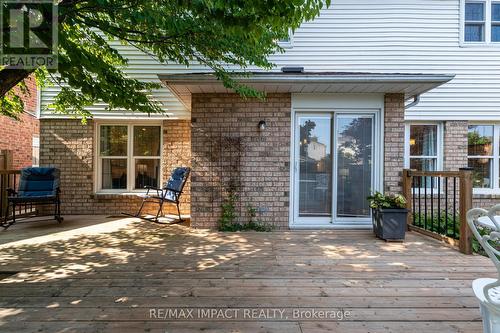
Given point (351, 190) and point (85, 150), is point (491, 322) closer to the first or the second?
point (351, 190)

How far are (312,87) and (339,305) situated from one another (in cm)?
345

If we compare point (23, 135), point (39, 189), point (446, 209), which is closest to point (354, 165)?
point (446, 209)

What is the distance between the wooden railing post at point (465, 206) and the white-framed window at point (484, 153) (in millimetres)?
3370

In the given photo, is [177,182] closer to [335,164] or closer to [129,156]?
[129,156]

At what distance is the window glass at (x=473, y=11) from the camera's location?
6598 mm

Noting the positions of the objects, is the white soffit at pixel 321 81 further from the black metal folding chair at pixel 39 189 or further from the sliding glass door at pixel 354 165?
the black metal folding chair at pixel 39 189

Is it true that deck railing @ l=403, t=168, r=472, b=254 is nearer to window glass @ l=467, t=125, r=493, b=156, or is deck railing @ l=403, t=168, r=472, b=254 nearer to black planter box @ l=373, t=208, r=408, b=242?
black planter box @ l=373, t=208, r=408, b=242

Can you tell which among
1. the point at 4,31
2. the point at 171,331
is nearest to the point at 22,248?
the point at 4,31

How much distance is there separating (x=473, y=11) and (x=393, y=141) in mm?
4358

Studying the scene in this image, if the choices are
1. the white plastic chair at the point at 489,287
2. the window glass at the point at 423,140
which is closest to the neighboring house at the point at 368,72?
the window glass at the point at 423,140

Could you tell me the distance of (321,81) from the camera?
449 centimetres

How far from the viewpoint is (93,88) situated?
368 centimetres

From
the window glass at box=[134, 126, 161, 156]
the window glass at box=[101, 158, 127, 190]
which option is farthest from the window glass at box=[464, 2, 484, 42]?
the window glass at box=[101, 158, 127, 190]

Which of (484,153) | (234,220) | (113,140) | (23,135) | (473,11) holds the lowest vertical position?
(234,220)
